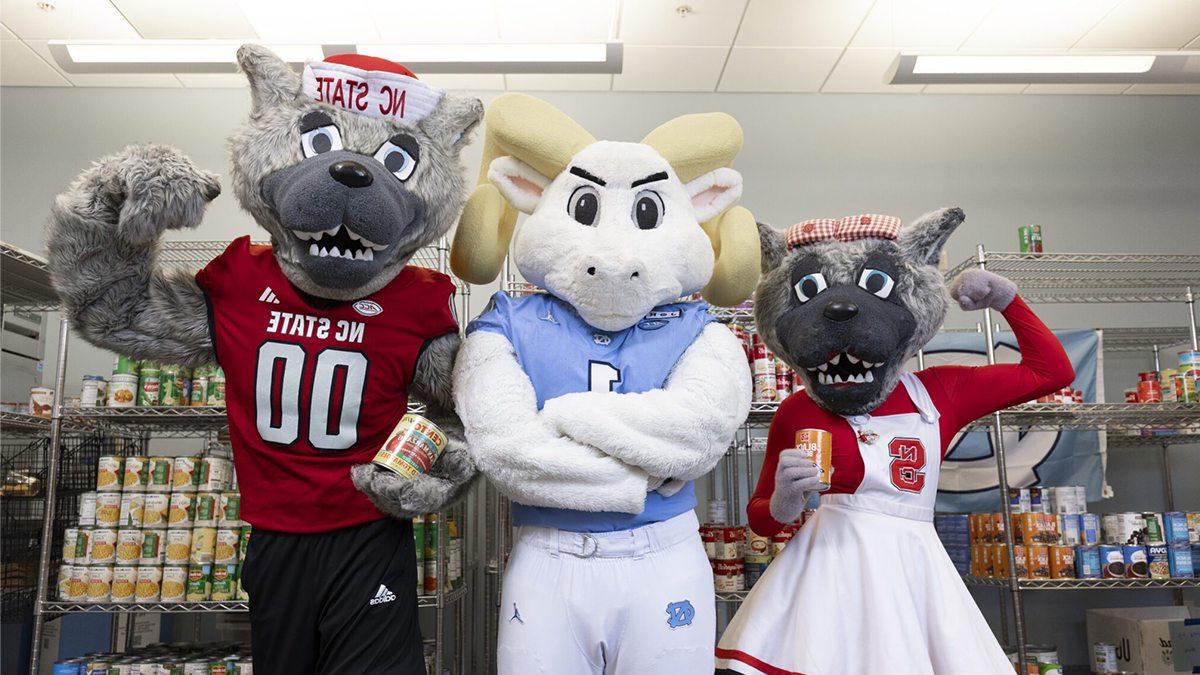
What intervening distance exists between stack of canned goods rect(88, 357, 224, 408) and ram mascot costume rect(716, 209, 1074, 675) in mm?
2154

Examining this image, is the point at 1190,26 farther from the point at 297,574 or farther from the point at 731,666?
the point at 297,574

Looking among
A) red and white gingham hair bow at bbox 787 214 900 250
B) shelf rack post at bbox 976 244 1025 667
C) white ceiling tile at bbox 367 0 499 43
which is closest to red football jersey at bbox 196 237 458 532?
red and white gingham hair bow at bbox 787 214 900 250

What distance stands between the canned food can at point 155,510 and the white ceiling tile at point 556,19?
272cm

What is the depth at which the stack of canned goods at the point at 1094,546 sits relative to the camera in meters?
3.33

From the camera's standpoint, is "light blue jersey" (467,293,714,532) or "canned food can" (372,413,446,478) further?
"light blue jersey" (467,293,714,532)

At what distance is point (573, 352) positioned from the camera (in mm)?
1724

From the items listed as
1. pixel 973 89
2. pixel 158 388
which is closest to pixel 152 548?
pixel 158 388

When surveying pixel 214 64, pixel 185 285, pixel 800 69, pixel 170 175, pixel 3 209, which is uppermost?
pixel 800 69

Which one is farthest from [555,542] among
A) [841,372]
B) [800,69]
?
[800,69]

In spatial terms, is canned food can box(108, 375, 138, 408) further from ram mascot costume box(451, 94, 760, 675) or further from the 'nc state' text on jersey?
ram mascot costume box(451, 94, 760, 675)

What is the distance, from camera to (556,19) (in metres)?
4.22

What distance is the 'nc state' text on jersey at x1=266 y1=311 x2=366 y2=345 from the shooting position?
173 cm

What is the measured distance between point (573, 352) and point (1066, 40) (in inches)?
161

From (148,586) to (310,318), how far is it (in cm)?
181
